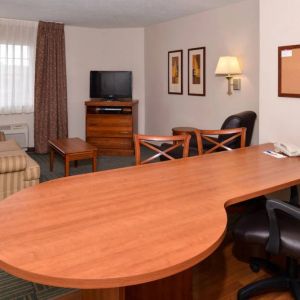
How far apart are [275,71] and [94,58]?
4.39 metres

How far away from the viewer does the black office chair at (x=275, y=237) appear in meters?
1.75

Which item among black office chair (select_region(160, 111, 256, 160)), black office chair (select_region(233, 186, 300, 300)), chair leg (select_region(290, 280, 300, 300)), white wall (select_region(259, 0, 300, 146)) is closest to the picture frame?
white wall (select_region(259, 0, 300, 146))

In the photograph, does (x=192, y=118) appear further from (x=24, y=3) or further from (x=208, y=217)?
(x=208, y=217)

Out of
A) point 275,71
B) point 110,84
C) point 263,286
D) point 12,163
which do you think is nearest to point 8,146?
point 12,163

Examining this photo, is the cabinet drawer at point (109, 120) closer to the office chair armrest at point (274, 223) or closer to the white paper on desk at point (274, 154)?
the white paper on desk at point (274, 154)

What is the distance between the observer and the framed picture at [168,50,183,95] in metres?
6.01

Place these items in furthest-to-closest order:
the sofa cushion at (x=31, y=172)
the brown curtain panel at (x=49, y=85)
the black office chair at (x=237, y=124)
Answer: the brown curtain panel at (x=49, y=85)
the black office chair at (x=237, y=124)
the sofa cushion at (x=31, y=172)

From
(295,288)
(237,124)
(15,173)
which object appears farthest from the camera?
(237,124)

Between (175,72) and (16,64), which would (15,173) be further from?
(175,72)

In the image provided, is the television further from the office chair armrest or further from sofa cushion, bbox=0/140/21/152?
the office chair armrest

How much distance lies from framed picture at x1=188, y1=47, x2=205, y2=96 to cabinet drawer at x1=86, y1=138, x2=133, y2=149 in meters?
1.41

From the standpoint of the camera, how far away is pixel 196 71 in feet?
18.5

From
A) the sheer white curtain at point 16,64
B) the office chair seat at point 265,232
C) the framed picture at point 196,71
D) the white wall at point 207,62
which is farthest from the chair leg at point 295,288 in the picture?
the sheer white curtain at point 16,64

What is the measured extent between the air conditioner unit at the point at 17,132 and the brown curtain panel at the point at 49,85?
0.18m
